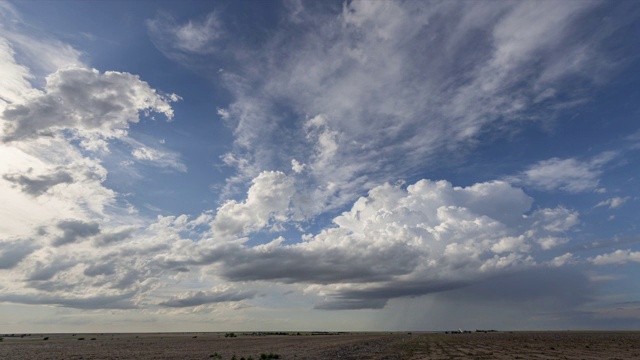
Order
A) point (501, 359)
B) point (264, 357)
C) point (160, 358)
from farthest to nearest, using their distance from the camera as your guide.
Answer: point (160, 358) < point (264, 357) < point (501, 359)

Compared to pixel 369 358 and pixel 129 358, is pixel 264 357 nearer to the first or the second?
pixel 369 358

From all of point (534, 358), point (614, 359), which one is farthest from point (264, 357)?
point (614, 359)

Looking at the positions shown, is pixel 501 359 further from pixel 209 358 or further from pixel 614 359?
pixel 209 358

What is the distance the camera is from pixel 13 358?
2130 inches

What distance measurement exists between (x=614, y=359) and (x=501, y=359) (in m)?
13.8

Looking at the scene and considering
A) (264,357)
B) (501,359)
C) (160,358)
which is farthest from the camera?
(160,358)

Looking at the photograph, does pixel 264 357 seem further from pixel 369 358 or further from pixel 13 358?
pixel 13 358

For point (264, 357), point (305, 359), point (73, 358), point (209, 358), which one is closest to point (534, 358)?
point (305, 359)

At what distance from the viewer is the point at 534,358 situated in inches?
1937

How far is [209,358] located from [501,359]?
3748cm

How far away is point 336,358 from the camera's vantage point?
2067 inches

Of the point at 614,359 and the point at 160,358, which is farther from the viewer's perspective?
the point at 160,358

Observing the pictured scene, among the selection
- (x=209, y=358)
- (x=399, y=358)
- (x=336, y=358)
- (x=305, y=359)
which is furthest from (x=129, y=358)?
(x=399, y=358)

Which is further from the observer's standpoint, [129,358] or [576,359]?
[129,358]
